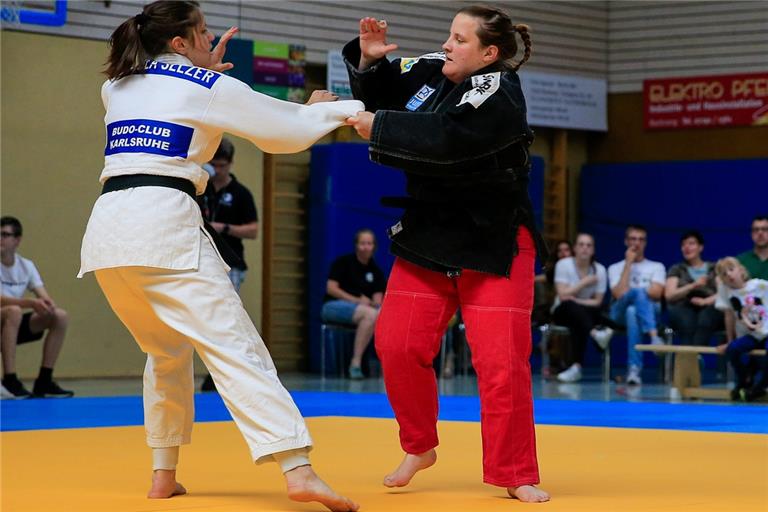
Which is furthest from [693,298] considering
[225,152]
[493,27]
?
[493,27]

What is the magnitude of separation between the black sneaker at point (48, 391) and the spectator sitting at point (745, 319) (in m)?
4.21

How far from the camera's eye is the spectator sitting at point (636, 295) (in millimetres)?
10086

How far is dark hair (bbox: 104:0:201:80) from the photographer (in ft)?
11.1

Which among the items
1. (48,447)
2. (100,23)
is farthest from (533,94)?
(48,447)

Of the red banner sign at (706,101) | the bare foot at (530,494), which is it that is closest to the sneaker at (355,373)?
the red banner sign at (706,101)

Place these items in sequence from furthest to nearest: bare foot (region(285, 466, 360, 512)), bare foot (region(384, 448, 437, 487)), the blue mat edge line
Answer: the blue mat edge line, bare foot (region(384, 448, 437, 487)), bare foot (region(285, 466, 360, 512))

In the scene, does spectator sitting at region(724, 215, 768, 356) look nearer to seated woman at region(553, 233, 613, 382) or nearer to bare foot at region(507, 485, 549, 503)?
seated woman at region(553, 233, 613, 382)

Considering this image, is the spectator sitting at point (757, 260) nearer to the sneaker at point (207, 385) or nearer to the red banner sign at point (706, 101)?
the sneaker at point (207, 385)

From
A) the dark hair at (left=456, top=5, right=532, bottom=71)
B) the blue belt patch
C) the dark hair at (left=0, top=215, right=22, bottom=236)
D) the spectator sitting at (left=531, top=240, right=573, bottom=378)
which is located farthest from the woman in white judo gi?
the spectator sitting at (left=531, top=240, right=573, bottom=378)

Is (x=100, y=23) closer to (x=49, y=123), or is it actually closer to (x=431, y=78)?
(x=49, y=123)

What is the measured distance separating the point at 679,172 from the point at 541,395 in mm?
5448

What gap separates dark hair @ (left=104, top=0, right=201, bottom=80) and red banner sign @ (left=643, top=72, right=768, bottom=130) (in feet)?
34.5

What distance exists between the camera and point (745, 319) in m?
8.16

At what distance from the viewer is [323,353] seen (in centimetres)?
1076
